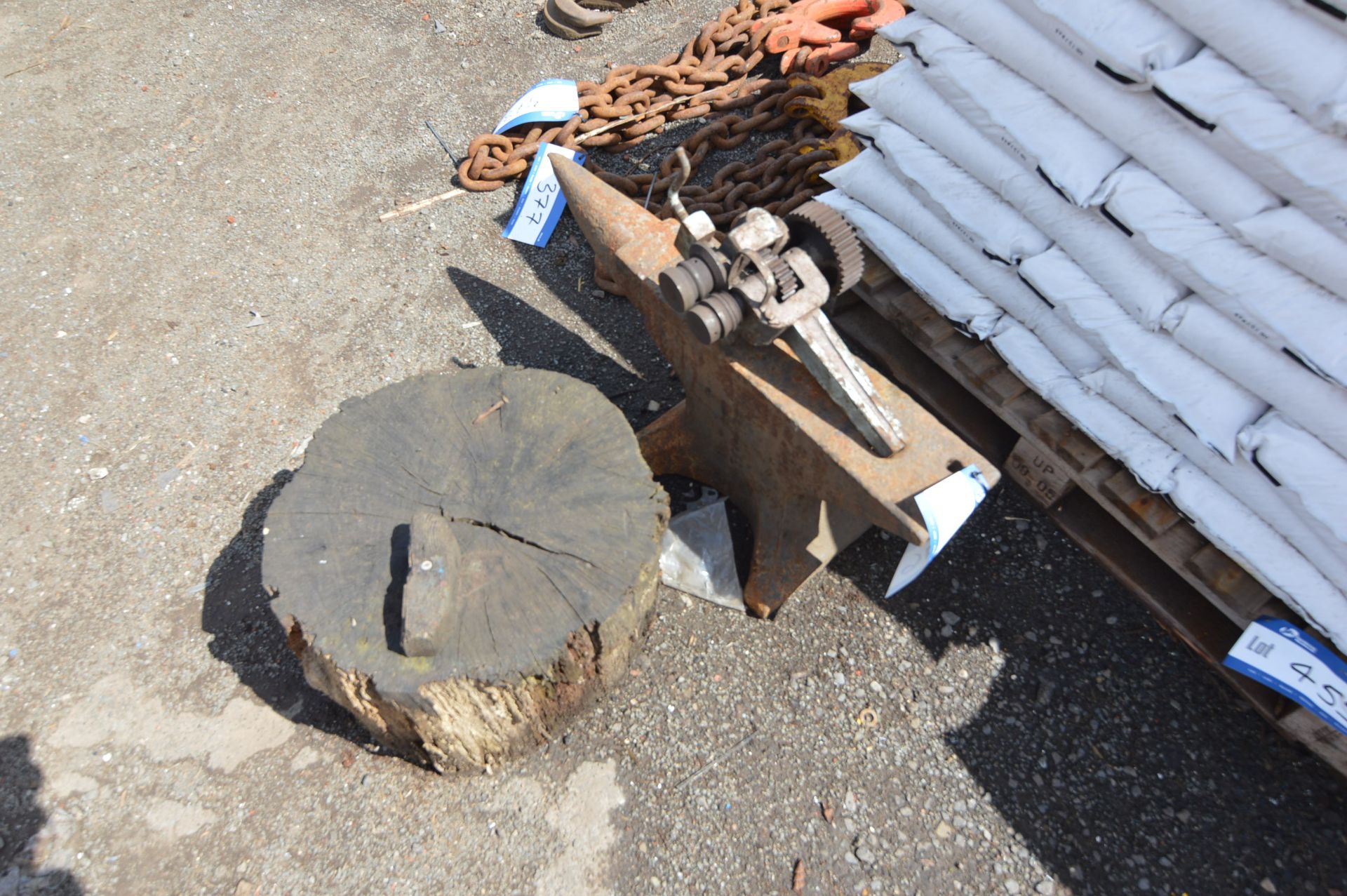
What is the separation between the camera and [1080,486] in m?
2.89

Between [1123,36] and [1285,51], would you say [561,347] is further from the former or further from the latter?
[1285,51]

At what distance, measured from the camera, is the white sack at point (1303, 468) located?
2.21 m

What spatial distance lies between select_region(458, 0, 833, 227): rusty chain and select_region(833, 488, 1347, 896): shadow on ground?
1.83 meters

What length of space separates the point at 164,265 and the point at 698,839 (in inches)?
145

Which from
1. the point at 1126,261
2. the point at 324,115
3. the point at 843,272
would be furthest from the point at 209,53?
the point at 1126,261

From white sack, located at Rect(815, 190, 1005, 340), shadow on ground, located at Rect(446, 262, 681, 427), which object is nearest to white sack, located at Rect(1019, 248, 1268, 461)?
white sack, located at Rect(815, 190, 1005, 340)

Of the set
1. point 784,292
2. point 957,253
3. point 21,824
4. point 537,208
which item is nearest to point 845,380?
point 784,292

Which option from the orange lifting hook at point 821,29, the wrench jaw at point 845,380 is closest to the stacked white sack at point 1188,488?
the wrench jaw at point 845,380

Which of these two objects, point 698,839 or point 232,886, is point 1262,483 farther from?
point 232,886

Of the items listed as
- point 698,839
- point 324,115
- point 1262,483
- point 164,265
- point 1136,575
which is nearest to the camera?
point 1262,483

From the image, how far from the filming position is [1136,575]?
2.84 metres

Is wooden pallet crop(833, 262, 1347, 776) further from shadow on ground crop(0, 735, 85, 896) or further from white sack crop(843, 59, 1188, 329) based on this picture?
shadow on ground crop(0, 735, 85, 896)

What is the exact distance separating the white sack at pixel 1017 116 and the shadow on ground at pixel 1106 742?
1358 millimetres

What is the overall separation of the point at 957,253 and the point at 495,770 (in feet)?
7.81
